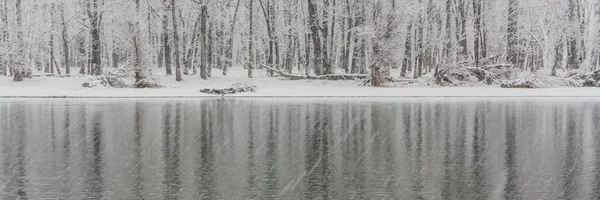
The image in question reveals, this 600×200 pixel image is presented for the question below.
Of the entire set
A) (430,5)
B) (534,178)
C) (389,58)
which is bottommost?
(534,178)

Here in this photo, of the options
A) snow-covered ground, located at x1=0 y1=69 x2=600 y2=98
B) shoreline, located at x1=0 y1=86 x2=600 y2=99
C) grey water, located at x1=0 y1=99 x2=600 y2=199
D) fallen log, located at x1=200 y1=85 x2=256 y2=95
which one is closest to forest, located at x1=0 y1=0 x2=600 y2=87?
snow-covered ground, located at x1=0 y1=69 x2=600 y2=98

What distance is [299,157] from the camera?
549 inches

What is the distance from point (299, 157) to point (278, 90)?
2962 centimetres

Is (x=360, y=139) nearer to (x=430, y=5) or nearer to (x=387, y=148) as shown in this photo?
(x=387, y=148)

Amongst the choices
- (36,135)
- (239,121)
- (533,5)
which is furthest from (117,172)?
(533,5)

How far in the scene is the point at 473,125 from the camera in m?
21.1

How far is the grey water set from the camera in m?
10.5

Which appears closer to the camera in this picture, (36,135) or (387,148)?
(387,148)

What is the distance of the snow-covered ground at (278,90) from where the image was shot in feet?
132

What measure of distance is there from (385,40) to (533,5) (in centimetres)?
1880

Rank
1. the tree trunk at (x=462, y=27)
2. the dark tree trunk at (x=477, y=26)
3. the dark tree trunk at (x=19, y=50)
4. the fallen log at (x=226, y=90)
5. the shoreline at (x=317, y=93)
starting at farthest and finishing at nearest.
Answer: the tree trunk at (x=462, y=27), the dark tree trunk at (x=477, y=26), the dark tree trunk at (x=19, y=50), the fallen log at (x=226, y=90), the shoreline at (x=317, y=93)

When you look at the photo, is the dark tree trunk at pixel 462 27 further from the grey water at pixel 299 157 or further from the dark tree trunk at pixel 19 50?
the dark tree trunk at pixel 19 50

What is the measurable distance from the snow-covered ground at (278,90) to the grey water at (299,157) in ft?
51.4

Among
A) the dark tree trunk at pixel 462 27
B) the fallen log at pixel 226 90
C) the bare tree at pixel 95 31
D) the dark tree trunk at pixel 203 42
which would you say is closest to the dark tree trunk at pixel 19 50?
the bare tree at pixel 95 31
